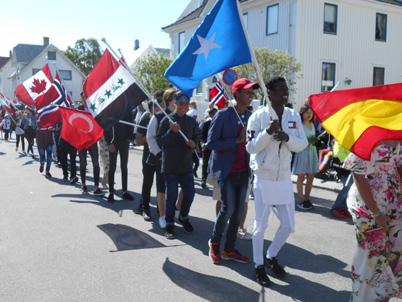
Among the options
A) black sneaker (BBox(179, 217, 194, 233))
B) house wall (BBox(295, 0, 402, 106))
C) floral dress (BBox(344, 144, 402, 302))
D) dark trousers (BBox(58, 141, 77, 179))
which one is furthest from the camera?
house wall (BBox(295, 0, 402, 106))

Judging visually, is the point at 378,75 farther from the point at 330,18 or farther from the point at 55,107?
the point at 55,107

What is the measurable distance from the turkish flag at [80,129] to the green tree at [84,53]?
64.1 metres

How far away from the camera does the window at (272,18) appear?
2402cm

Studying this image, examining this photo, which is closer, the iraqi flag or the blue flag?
the blue flag

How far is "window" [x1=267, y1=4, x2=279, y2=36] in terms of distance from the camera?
78.8ft

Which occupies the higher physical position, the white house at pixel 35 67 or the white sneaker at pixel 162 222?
the white house at pixel 35 67

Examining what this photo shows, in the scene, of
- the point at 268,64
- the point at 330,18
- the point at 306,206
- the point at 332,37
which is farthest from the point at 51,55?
the point at 306,206

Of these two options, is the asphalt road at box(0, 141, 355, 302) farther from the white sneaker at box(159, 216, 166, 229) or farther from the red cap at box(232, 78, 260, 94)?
the red cap at box(232, 78, 260, 94)

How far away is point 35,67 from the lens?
64.1 meters

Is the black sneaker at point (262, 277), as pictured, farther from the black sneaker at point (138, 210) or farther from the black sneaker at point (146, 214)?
the black sneaker at point (138, 210)

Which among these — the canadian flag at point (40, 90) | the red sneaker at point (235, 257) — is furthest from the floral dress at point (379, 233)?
the canadian flag at point (40, 90)

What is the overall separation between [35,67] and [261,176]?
65.0m

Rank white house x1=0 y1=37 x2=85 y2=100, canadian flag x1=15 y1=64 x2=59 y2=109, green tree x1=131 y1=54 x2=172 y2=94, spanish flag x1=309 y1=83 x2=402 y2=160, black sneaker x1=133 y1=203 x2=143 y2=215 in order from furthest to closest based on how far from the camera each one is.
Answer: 1. white house x1=0 y1=37 x2=85 y2=100
2. green tree x1=131 y1=54 x2=172 y2=94
3. canadian flag x1=15 y1=64 x2=59 y2=109
4. black sneaker x1=133 y1=203 x2=143 y2=215
5. spanish flag x1=309 y1=83 x2=402 y2=160

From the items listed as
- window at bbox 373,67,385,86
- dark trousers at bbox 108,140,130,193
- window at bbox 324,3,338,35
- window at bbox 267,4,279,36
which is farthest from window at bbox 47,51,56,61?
dark trousers at bbox 108,140,130,193
